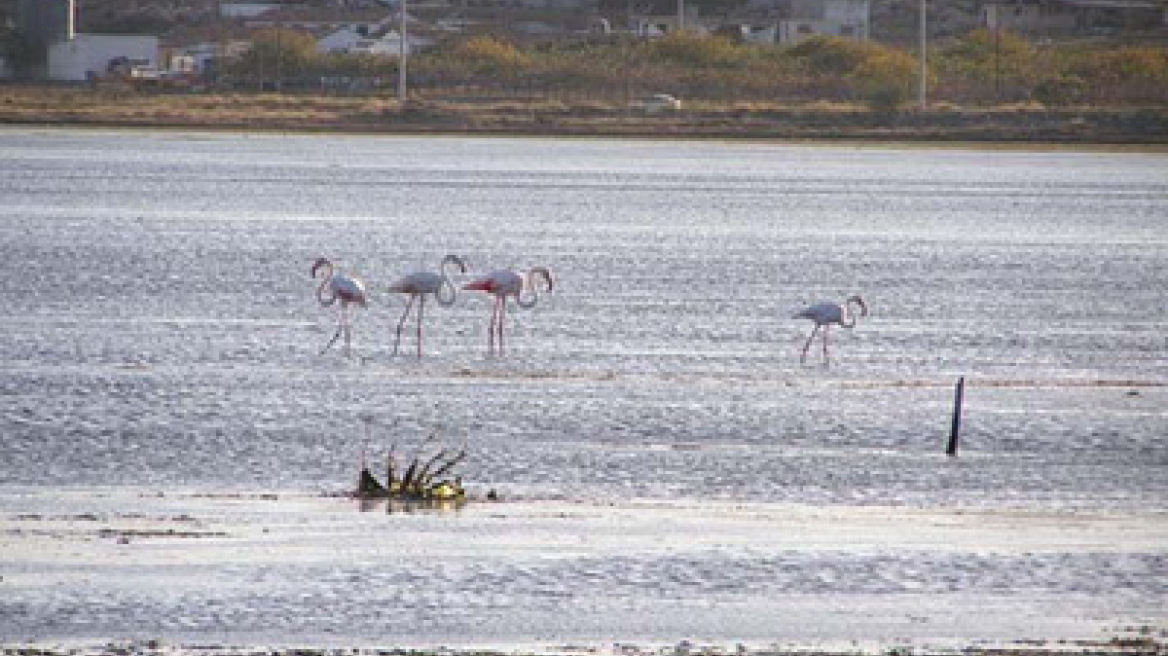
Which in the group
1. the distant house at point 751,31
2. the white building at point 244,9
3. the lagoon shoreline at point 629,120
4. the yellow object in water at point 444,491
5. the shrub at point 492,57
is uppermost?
the white building at point 244,9

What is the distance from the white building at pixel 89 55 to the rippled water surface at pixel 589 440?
266 ft

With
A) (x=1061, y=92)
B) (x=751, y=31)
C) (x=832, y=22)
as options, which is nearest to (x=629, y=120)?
(x=1061, y=92)

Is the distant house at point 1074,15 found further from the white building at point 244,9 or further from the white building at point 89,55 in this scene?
the white building at point 89,55

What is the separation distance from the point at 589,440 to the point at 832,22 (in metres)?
148

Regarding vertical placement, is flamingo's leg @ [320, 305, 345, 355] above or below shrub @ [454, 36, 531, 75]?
below

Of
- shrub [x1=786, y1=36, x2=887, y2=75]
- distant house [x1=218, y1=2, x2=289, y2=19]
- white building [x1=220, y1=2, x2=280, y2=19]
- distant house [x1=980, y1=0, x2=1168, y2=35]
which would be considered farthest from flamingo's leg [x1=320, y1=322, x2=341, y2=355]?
distant house [x1=980, y1=0, x2=1168, y2=35]

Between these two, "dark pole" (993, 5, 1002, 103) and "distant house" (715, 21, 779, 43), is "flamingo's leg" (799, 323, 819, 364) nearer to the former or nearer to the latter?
"dark pole" (993, 5, 1002, 103)

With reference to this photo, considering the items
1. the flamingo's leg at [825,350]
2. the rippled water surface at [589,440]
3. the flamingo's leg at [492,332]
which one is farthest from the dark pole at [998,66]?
the flamingo's leg at [825,350]

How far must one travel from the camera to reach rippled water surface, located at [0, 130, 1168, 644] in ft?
55.8

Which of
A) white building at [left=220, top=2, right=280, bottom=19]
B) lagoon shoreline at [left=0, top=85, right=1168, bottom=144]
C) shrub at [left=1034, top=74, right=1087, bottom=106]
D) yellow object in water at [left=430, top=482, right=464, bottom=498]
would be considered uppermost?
white building at [left=220, top=2, right=280, bottom=19]

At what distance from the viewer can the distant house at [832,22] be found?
169500 millimetres

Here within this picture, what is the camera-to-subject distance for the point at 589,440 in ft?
82.1

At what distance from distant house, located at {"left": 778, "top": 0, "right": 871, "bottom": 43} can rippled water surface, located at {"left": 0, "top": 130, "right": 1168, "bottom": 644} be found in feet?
362

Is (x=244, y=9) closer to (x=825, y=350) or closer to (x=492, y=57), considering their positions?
(x=492, y=57)
